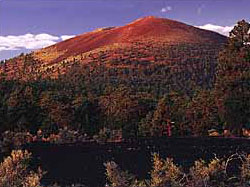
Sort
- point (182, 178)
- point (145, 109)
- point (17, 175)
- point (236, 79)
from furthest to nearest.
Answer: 1. point (145, 109)
2. point (236, 79)
3. point (17, 175)
4. point (182, 178)

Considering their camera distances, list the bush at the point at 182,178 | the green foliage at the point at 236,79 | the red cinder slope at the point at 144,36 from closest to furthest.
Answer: the bush at the point at 182,178 → the green foliage at the point at 236,79 → the red cinder slope at the point at 144,36

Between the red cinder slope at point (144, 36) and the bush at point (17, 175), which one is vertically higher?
the red cinder slope at point (144, 36)

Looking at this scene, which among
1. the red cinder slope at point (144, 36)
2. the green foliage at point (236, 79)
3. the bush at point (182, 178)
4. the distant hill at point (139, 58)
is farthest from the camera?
the red cinder slope at point (144, 36)

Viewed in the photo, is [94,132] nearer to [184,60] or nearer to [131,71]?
[131,71]

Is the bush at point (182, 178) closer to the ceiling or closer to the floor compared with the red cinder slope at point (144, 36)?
closer to the floor

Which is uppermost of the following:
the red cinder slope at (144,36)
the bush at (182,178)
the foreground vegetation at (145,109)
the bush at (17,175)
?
the red cinder slope at (144,36)

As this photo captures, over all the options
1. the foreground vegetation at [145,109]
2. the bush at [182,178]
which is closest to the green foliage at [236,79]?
the foreground vegetation at [145,109]

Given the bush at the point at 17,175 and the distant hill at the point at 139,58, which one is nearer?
the bush at the point at 17,175

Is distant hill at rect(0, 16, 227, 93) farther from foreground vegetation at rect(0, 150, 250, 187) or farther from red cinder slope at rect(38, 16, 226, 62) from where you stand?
foreground vegetation at rect(0, 150, 250, 187)

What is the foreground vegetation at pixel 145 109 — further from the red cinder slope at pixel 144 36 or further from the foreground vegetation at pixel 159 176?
the red cinder slope at pixel 144 36

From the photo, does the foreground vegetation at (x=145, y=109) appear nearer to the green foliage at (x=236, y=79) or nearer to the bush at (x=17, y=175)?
the green foliage at (x=236, y=79)

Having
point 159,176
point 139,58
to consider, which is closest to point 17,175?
point 159,176

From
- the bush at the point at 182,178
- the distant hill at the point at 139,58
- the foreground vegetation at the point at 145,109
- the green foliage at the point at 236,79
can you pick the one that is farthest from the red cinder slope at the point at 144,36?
the bush at the point at 182,178

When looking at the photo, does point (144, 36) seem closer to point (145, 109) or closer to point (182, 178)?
point (145, 109)
